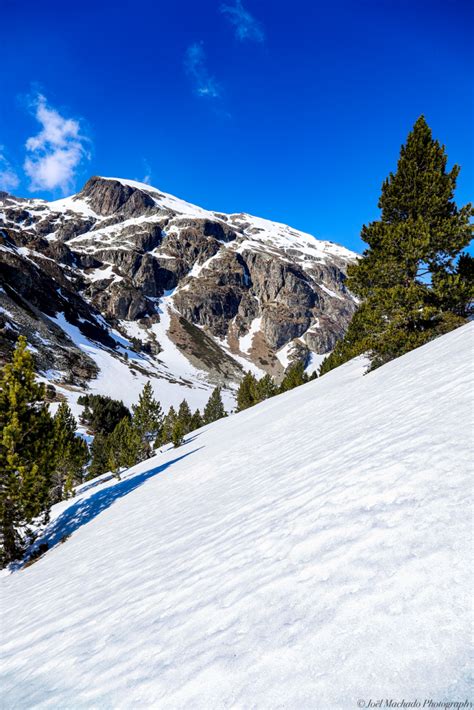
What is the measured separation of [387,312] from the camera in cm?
1596

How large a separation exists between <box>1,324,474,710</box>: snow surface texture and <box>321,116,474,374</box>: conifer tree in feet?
31.0

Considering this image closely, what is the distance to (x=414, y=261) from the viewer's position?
15383mm

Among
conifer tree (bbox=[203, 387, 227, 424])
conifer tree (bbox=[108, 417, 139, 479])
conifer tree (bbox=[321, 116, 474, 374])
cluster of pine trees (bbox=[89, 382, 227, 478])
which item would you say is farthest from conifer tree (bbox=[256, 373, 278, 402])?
conifer tree (bbox=[321, 116, 474, 374])

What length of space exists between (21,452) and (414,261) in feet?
58.8

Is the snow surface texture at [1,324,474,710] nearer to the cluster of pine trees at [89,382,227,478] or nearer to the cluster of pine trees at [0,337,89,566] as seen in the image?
the cluster of pine trees at [0,337,89,566]

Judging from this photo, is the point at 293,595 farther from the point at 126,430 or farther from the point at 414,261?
the point at 126,430

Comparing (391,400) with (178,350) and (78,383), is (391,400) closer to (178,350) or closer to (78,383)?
(78,383)

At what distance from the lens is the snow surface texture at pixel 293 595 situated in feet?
6.31

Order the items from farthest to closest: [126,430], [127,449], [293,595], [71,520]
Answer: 1. [126,430]
2. [127,449]
3. [71,520]
4. [293,595]

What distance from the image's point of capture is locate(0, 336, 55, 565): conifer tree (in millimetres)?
10781

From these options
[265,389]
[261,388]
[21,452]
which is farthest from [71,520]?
[265,389]

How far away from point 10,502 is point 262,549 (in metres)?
11.0

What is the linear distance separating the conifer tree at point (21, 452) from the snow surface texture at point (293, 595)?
4.63 metres

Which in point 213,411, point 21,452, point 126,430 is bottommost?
point 213,411
